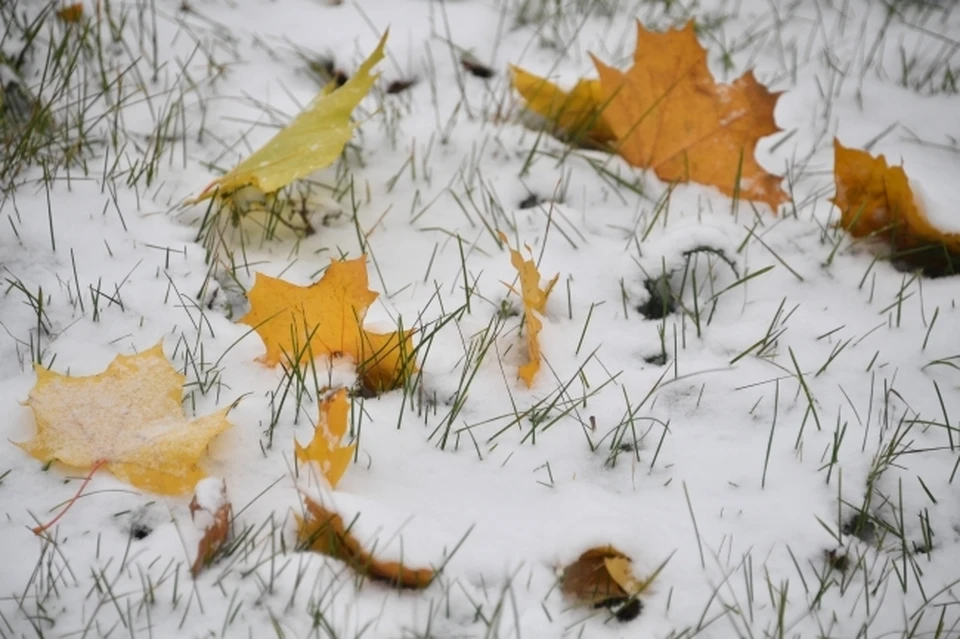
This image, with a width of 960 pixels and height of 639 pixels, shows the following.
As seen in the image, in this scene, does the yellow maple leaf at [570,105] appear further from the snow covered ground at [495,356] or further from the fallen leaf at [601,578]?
the fallen leaf at [601,578]

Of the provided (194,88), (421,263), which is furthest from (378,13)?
(421,263)

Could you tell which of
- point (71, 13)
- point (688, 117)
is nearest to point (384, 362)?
point (688, 117)

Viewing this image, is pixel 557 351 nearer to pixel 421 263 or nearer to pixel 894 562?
pixel 421 263

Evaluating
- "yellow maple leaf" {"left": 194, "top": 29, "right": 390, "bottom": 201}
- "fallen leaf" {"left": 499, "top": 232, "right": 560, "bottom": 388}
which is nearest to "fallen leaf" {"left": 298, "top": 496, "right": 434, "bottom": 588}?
"fallen leaf" {"left": 499, "top": 232, "right": 560, "bottom": 388}

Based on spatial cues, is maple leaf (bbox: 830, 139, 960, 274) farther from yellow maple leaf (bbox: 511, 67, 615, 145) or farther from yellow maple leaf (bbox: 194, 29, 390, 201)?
yellow maple leaf (bbox: 194, 29, 390, 201)

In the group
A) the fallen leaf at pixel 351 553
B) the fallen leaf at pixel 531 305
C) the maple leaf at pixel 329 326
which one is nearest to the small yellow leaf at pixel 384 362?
the maple leaf at pixel 329 326

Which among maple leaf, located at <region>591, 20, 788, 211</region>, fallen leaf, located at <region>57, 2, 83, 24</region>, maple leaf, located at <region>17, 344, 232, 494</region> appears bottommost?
maple leaf, located at <region>17, 344, 232, 494</region>
